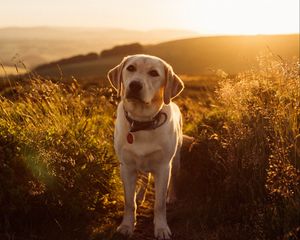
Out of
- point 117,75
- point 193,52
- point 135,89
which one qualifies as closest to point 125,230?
point 135,89

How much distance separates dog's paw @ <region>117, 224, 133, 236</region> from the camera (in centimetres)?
506

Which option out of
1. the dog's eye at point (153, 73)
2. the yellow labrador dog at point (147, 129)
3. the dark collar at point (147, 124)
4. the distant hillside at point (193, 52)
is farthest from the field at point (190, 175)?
the distant hillside at point (193, 52)

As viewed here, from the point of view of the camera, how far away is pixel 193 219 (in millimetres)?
5367

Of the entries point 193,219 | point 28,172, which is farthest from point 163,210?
point 28,172

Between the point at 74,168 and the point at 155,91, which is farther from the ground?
the point at 155,91

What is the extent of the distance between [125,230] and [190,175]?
1.82m

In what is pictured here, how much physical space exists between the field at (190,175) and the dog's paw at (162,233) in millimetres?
129

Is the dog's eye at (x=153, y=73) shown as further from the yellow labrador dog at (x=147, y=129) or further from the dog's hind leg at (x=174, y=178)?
the dog's hind leg at (x=174, y=178)

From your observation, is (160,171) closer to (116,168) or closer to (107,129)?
(116,168)

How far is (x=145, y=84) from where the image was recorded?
4844mm

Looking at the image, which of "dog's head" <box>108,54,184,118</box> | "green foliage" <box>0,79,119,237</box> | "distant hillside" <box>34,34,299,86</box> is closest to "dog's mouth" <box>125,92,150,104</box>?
"dog's head" <box>108,54,184,118</box>

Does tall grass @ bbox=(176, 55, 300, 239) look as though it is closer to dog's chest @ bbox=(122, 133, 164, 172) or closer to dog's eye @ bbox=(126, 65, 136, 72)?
dog's chest @ bbox=(122, 133, 164, 172)

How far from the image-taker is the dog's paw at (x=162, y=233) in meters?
5.06

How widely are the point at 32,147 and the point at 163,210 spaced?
1.51m
